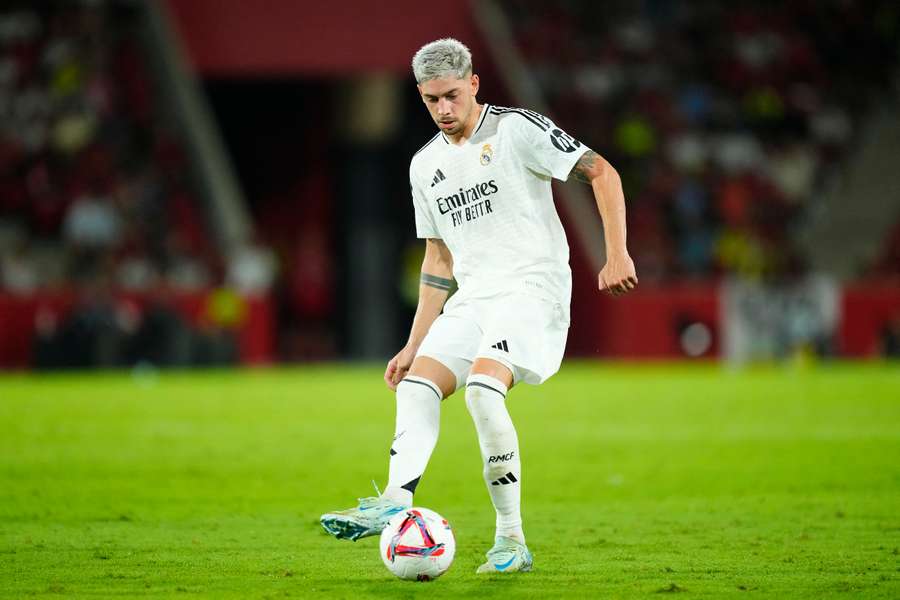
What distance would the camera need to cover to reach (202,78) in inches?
1088

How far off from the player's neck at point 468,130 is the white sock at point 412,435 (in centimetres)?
108

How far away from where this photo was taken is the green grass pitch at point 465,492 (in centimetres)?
607

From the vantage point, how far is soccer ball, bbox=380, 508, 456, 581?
5.92 meters

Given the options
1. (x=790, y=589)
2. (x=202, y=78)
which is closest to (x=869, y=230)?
(x=202, y=78)

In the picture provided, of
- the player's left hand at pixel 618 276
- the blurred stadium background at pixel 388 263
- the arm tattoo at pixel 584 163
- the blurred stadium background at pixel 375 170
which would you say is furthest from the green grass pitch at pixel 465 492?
the blurred stadium background at pixel 375 170

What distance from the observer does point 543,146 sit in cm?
630

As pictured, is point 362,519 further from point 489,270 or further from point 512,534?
point 489,270

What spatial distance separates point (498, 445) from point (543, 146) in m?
1.32

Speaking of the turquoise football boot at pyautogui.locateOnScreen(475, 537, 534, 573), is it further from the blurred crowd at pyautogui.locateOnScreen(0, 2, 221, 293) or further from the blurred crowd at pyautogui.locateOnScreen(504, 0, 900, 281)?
the blurred crowd at pyautogui.locateOnScreen(504, 0, 900, 281)

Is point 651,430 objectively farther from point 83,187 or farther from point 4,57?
point 4,57

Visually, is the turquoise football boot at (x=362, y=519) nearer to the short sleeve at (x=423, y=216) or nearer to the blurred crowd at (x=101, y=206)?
the short sleeve at (x=423, y=216)

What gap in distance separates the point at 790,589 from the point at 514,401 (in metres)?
11.6

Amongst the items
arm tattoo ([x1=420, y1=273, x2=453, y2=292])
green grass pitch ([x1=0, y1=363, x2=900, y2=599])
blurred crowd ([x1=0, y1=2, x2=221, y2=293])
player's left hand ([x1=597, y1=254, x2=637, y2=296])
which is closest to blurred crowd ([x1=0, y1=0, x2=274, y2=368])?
blurred crowd ([x1=0, y1=2, x2=221, y2=293])

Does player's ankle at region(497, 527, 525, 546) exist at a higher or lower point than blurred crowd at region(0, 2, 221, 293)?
lower
